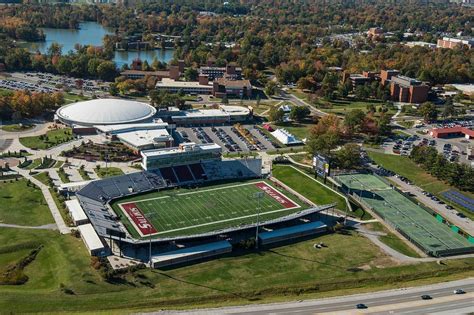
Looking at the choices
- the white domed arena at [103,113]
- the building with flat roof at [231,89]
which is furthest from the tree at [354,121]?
the white domed arena at [103,113]

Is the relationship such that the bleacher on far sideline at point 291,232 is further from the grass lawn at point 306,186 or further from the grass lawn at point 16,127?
the grass lawn at point 16,127

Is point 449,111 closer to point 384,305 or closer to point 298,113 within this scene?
point 298,113

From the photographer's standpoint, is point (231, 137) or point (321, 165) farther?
point (231, 137)

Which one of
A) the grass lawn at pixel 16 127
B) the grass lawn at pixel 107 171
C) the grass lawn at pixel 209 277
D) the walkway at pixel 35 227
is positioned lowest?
the grass lawn at pixel 209 277

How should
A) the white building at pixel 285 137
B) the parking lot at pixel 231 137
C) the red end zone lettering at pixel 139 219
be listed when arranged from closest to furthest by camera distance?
the red end zone lettering at pixel 139 219 < the parking lot at pixel 231 137 < the white building at pixel 285 137

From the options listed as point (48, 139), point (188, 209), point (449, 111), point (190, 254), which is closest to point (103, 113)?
point (48, 139)

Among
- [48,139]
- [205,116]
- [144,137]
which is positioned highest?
[205,116]
